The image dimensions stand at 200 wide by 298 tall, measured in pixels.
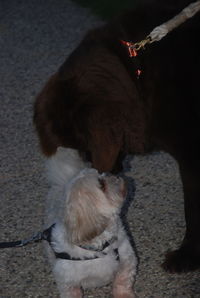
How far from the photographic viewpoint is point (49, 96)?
2.72m

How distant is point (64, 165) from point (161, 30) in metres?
0.80

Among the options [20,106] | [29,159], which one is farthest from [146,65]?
[20,106]

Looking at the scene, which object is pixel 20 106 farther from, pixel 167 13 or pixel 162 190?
pixel 167 13

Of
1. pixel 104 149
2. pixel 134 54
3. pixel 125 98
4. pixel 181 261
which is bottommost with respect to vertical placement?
pixel 181 261

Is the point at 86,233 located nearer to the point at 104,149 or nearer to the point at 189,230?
the point at 104,149

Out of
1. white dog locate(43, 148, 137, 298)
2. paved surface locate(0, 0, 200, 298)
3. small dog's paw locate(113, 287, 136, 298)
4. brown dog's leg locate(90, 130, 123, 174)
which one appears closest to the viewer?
white dog locate(43, 148, 137, 298)

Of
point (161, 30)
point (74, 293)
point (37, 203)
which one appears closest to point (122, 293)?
point (74, 293)

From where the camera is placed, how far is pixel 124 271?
2.75 m

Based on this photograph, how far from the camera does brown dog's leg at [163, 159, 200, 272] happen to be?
2822 mm

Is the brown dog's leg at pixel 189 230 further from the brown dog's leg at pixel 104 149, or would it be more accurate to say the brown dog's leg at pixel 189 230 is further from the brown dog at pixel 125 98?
the brown dog's leg at pixel 104 149

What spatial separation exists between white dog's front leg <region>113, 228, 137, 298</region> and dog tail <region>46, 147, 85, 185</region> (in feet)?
1.24

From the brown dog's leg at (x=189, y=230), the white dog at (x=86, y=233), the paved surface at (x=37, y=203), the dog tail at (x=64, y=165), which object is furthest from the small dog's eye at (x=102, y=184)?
the paved surface at (x=37, y=203)

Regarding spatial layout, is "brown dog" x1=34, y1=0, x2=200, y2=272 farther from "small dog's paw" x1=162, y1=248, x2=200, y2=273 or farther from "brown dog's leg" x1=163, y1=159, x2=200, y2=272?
"small dog's paw" x1=162, y1=248, x2=200, y2=273

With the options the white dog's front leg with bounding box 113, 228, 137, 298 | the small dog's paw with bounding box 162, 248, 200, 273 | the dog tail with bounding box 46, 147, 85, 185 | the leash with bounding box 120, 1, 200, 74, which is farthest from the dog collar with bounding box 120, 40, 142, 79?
the small dog's paw with bounding box 162, 248, 200, 273
